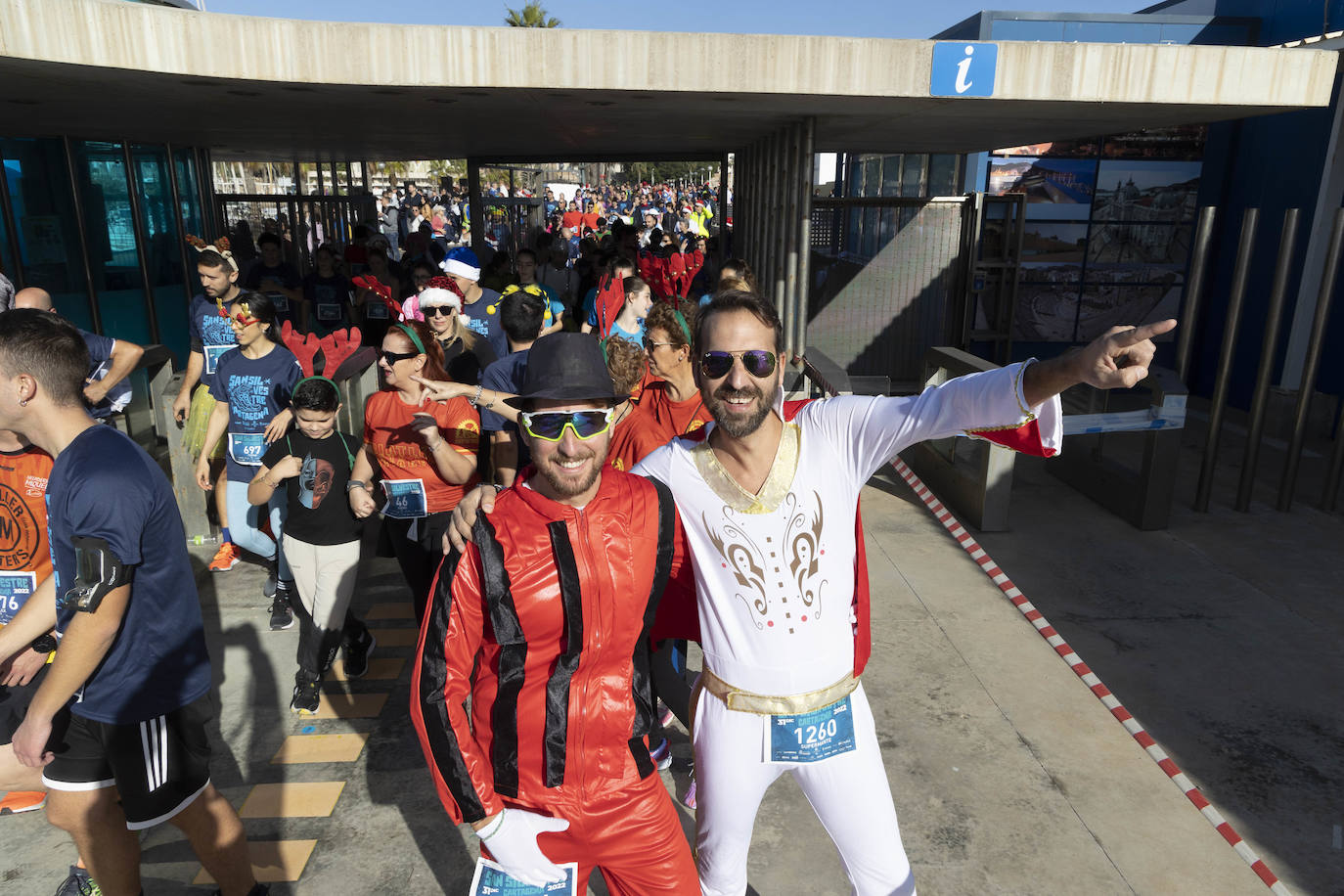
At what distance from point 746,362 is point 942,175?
14.6m

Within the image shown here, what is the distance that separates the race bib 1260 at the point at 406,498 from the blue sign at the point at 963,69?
200 inches

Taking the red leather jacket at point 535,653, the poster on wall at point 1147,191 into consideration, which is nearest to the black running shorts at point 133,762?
the red leather jacket at point 535,653

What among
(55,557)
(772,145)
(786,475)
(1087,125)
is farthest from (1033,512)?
(55,557)

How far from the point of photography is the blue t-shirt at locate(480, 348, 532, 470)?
14.5ft

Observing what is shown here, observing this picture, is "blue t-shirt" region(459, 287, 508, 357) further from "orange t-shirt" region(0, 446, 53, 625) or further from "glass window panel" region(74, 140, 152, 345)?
"glass window panel" region(74, 140, 152, 345)

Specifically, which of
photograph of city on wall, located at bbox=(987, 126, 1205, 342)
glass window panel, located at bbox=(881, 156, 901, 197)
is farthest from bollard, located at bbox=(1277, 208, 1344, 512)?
glass window panel, located at bbox=(881, 156, 901, 197)

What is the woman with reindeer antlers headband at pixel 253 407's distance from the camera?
548cm

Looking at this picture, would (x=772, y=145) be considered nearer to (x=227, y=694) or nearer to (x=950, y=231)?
(x=950, y=231)

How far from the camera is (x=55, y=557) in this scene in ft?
9.02

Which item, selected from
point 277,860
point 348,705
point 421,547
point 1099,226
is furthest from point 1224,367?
point 277,860

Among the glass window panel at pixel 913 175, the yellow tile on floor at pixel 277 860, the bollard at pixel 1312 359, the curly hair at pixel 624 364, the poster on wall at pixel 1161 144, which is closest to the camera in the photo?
the yellow tile on floor at pixel 277 860

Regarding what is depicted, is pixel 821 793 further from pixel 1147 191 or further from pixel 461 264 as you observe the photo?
pixel 1147 191

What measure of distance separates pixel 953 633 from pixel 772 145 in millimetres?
6810

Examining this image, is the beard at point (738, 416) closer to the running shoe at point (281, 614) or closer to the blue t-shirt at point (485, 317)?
the running shoe at point (281, 614)
